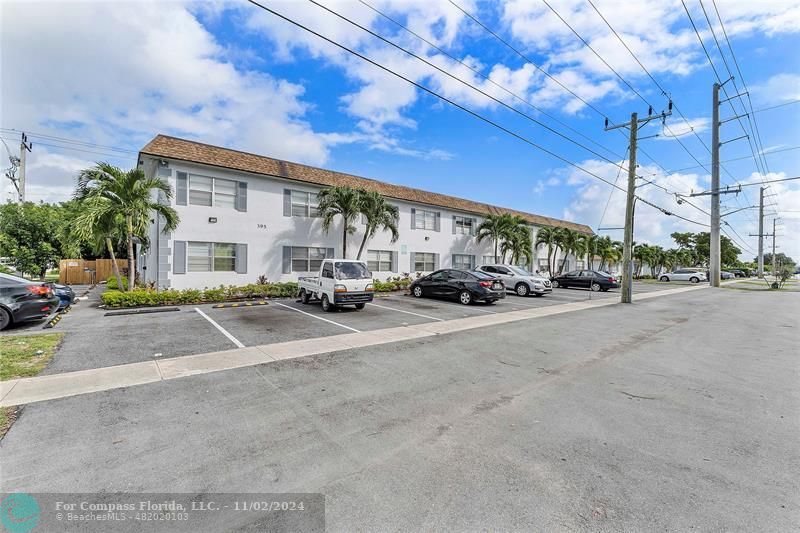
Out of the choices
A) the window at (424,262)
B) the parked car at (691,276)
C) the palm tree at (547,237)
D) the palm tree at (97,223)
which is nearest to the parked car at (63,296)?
the palm tree at (97,223)

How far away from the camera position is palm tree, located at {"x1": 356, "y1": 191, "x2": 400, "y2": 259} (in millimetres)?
18391

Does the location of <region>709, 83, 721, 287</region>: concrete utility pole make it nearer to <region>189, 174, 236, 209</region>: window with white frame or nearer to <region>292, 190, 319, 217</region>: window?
<region>292, 190, 319, 217</region>: window

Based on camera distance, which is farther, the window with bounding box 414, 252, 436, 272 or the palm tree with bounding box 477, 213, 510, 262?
the palm tree with bounding box 477, 213, 510, 262

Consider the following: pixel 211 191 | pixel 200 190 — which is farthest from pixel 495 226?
pixel 200 190

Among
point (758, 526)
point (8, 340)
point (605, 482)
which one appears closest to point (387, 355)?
point (605, 482)

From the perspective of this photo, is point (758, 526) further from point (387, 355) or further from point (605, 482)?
→ point (387, 355)

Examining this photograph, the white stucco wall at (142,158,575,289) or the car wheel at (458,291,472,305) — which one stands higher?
the white stucco wall at (142,158,575,289)

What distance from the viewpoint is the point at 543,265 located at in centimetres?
3444

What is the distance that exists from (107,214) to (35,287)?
15.5 ft

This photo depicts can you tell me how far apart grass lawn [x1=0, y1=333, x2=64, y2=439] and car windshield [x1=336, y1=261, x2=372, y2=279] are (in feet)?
24.2

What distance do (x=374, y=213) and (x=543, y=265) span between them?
895 inches

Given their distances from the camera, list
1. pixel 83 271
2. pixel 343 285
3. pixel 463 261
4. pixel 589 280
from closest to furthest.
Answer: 1. pixel 343 285
2. pixel 589 280
3. pixel 83 271
4. pixel 463 261

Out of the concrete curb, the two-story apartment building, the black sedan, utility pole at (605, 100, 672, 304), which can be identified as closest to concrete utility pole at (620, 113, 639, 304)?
utility pole at (605, 100, 672, 304)

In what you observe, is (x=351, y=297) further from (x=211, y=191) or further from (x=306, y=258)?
(x=211, y=191)
